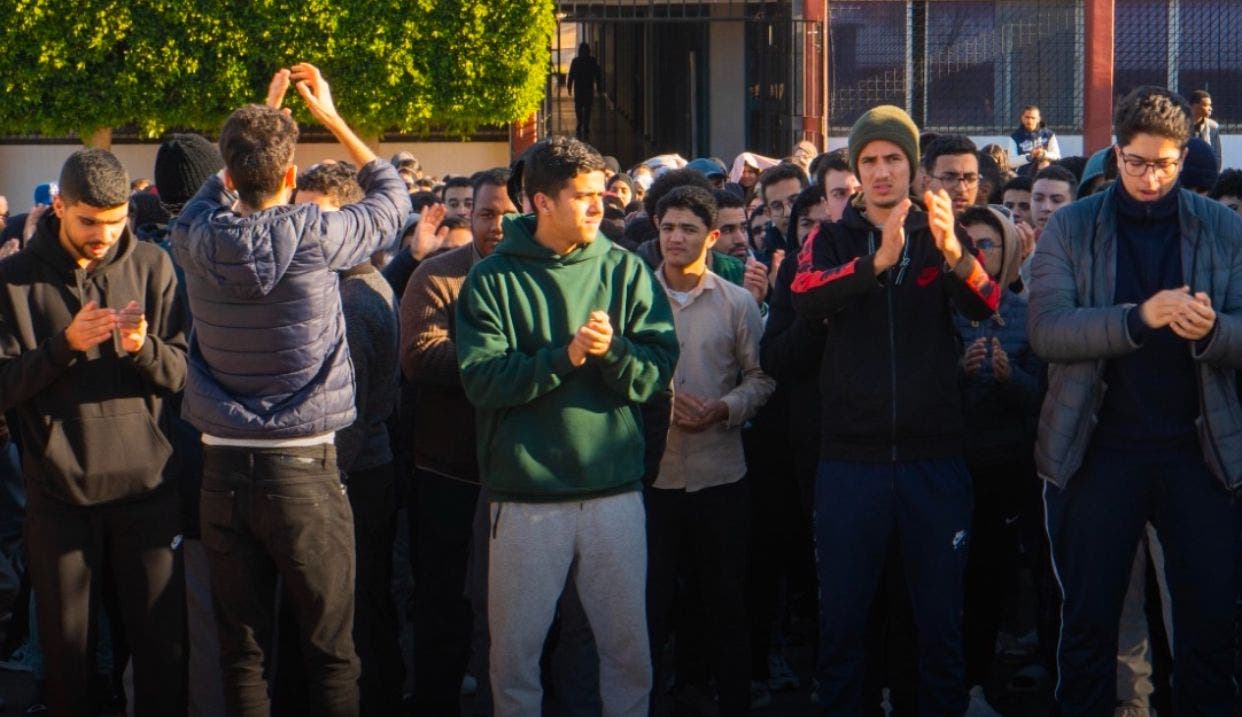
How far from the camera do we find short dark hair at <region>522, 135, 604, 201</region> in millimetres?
5270

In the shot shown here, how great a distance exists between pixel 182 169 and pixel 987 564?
12.1ft

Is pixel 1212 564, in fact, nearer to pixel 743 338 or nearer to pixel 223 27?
pixel 743 338

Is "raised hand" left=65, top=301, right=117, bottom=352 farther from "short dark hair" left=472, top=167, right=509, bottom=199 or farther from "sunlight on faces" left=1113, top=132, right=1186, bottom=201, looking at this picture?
"sunlight on faces" left=1113, top=132, right=1186, bottom=201

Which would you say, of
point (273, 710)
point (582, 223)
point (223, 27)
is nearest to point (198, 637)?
point (273, 710)

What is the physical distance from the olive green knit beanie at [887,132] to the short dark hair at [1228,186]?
225cm

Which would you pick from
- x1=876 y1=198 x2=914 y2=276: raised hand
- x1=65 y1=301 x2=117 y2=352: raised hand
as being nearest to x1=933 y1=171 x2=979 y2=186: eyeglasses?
x1=876 y1=198 x2=914 y2=276: raised hand

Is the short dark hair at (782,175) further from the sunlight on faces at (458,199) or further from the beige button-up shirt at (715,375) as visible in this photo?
the beige button-up shirt at (715,375)

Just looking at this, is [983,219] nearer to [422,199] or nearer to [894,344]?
[894,344]

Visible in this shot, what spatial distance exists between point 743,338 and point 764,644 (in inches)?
60.2

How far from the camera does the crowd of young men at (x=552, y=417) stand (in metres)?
5.20

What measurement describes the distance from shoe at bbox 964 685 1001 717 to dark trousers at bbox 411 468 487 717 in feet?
6.74

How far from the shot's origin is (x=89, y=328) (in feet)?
17.2

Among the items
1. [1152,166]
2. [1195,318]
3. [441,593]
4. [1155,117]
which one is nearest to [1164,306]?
[1195,318]

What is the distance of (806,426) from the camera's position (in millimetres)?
6574
